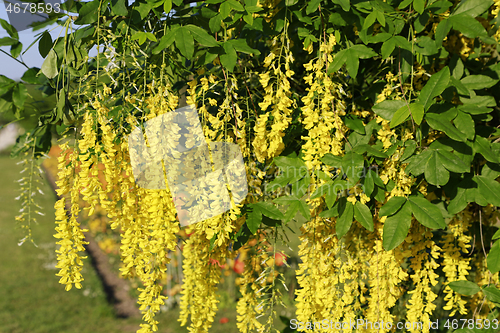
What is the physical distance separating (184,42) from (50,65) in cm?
46

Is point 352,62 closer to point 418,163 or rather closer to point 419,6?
point 419,6

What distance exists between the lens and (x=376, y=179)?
44.8 inches

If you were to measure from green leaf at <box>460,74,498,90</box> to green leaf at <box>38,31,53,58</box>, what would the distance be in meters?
1.46

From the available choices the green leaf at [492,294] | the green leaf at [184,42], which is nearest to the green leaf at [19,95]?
the green leaf at [184,42]

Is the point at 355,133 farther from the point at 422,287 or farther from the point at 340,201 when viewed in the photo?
the point at 422,287

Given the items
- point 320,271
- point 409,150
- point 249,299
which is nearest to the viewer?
point 409,150

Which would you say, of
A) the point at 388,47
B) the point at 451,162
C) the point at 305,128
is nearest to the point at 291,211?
the point at 305,128

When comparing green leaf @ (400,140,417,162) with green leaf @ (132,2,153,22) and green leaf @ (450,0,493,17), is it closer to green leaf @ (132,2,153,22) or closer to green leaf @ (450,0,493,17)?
green leaf @ (450,0,493,17)

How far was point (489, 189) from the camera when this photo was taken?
1.19m

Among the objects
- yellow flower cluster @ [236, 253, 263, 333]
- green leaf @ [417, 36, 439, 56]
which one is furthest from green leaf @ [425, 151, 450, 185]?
yellow flower cluster @ [236, 253, 263, 333]

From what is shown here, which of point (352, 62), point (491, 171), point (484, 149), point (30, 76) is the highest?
point (30, 76)

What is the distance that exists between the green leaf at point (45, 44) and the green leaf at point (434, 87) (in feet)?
4.08

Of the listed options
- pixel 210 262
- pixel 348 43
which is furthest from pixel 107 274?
pixel 348 43

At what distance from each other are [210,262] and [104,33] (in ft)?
3.21
